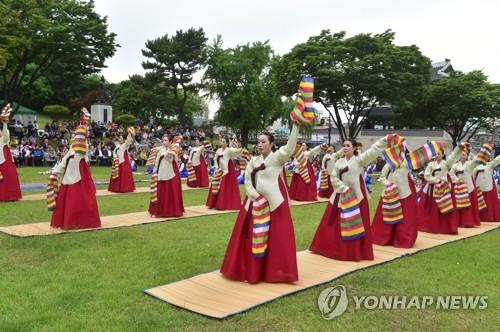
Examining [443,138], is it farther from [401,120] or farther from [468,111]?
[468,111]

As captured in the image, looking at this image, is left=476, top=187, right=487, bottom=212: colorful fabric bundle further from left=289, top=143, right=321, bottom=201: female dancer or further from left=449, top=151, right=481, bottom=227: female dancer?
left=289, top=143, right=321, bottom=201: female dancer

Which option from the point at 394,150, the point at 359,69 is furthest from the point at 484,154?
the point at 359,69

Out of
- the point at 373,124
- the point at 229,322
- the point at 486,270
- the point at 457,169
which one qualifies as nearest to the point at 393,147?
the point at 486,270

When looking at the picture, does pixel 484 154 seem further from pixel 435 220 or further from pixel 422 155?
pixel 422 155

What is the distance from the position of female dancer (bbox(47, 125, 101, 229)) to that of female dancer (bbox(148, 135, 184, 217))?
5.65ft

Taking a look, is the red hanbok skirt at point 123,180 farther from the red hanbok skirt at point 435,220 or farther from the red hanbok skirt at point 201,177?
the red hanbok skirt at point 435,220

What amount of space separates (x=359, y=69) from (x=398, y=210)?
15.8 metres

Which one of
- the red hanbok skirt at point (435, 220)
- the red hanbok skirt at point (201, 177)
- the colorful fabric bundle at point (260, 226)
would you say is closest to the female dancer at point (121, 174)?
the red hanbok skirt at point (201, 177)

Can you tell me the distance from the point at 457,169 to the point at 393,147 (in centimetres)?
468

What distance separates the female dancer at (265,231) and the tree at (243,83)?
3052cm

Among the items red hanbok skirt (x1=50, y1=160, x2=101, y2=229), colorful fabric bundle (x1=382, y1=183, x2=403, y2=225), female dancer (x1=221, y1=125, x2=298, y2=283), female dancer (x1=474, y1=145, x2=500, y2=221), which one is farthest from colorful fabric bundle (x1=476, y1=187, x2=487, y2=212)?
red hanbok skirt (x1=50, y1=160, x2=101, y2=229)

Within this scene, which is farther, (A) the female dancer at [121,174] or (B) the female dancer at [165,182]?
(A) the female dancer at [121,174]

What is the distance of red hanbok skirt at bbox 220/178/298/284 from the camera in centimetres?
571

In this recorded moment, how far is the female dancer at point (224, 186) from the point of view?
12.0 m
